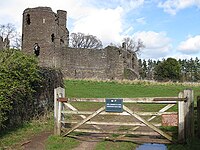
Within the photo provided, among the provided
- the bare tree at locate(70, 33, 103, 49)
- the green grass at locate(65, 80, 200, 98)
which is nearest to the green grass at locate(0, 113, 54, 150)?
the green grass at locate(65, 80, 200, 98)

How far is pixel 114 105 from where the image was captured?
9.40 m

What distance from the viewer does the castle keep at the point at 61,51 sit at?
45469 mm

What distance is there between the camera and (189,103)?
29.6 ft

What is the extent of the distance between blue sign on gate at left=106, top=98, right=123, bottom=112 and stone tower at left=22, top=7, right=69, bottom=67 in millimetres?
36249

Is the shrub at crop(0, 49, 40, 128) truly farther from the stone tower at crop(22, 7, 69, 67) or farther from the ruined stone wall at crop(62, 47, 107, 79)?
the ruined stone wall at crop(62, 47, 107, 79)

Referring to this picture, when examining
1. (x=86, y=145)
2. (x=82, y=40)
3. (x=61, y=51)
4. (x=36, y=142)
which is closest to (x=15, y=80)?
(x=36, y=142)

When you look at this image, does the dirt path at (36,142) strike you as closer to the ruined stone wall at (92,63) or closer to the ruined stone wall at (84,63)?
the ruined stone wall at (84,63)

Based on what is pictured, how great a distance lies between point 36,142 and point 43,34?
3733cm

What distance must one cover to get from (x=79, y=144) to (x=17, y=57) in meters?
4.69

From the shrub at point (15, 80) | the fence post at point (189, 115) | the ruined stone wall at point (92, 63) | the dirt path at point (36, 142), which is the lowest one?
the dirt path at point (36, 142)

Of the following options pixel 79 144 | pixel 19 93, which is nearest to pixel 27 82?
pixel 19 93

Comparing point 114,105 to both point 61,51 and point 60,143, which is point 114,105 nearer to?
point 60,143

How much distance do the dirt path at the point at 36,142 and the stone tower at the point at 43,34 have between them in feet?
115

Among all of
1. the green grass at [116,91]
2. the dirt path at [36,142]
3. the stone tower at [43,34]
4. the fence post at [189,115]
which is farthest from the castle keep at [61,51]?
the fence post at [189,115]
